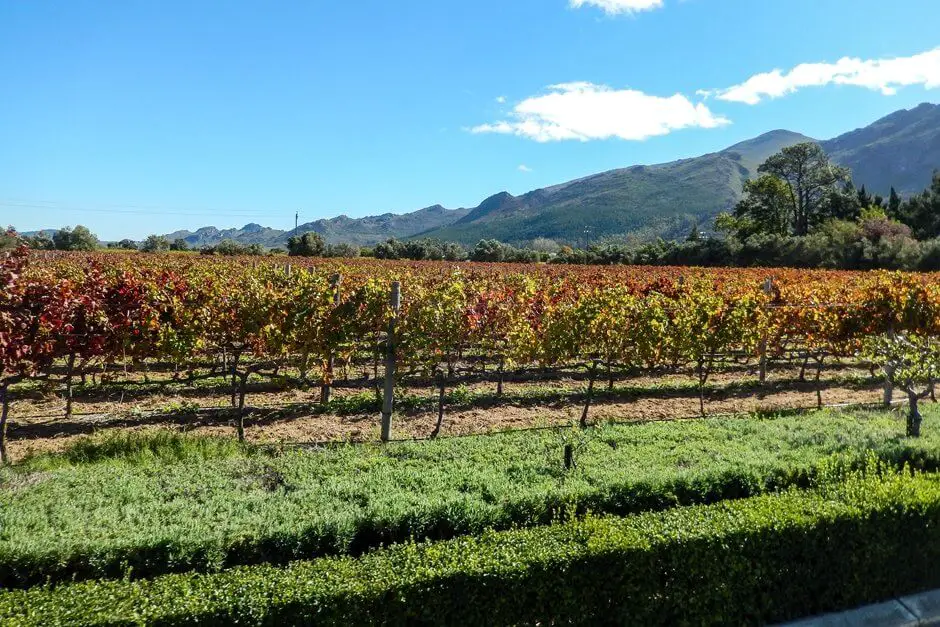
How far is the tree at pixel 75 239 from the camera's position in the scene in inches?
2190

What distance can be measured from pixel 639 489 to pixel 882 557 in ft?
6.83

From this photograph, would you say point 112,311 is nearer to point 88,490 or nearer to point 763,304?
point 88,490

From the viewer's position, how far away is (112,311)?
988 cm

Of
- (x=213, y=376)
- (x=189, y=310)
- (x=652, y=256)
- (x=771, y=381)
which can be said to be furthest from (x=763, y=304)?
(x=652, y=256)

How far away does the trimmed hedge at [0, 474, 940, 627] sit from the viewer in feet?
12.5

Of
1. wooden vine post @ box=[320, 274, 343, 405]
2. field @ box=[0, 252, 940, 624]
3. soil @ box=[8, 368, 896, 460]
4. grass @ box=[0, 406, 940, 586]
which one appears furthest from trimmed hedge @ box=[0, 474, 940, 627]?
wooden vine post @ box=[320, 274, 343, 405]


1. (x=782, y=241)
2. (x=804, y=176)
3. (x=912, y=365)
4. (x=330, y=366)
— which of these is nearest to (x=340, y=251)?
(x=782, y=241)

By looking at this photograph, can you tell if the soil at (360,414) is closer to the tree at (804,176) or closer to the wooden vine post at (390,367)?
the wooden vine post at (390,367)

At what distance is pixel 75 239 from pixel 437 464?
63.3 meters

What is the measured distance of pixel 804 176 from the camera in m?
70.0

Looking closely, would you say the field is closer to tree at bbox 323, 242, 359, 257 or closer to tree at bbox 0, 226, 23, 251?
tree at bbox 0, 226, 23, 251

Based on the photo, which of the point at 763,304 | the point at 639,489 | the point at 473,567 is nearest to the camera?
the point at 473,567

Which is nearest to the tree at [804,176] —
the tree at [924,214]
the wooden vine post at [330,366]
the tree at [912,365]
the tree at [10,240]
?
the tree at [924,214]

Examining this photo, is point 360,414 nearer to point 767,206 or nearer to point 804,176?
point 767,206
